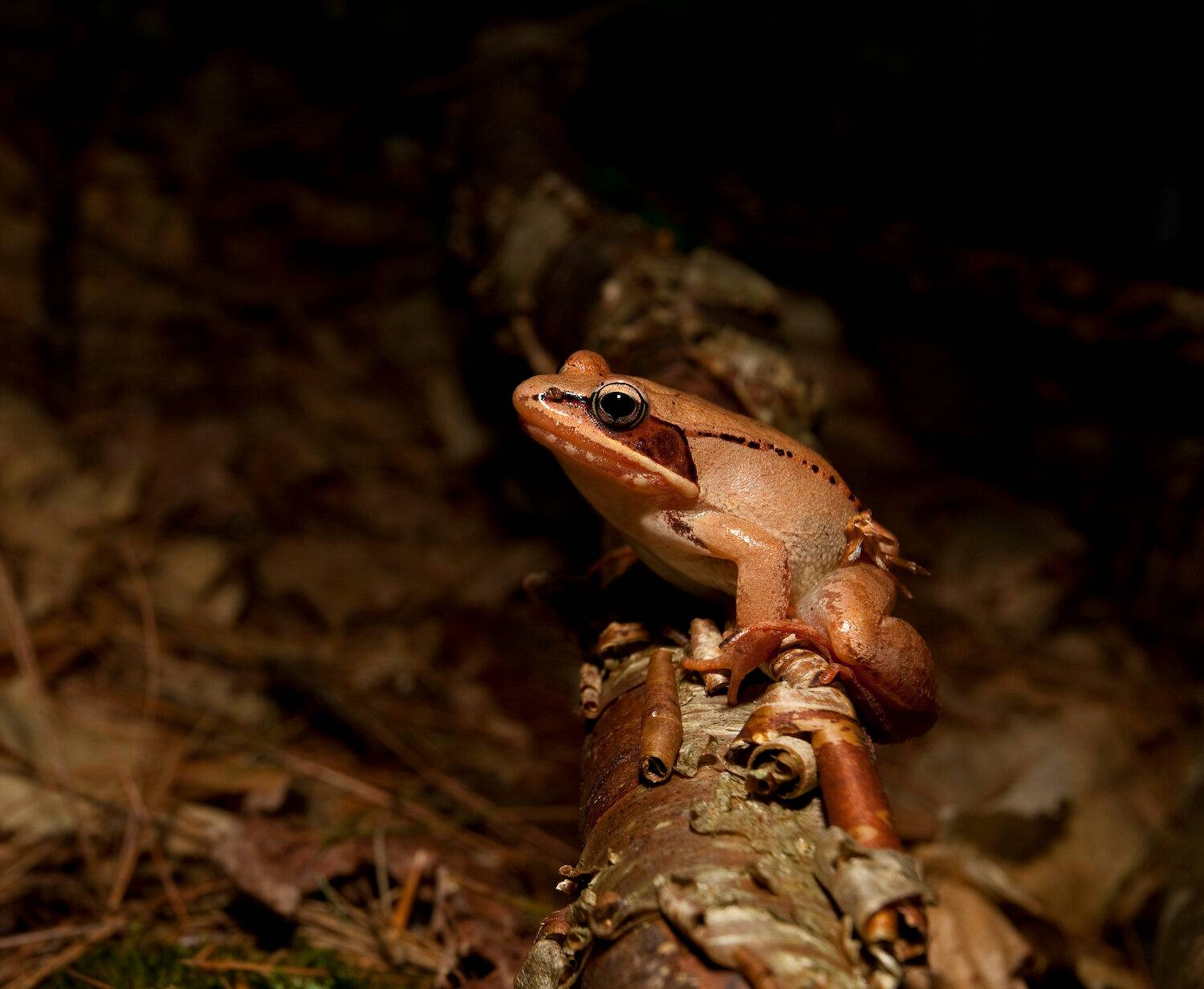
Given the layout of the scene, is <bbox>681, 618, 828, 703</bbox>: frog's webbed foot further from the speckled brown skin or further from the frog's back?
the frog's back

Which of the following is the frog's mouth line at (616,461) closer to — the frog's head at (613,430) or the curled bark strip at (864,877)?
the frog's head at (613,430)

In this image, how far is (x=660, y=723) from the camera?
1467 millimetres

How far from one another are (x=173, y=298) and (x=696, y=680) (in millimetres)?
3978

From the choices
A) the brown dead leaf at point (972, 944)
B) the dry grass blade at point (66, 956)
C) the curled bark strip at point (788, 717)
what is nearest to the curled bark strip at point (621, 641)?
the curled bark strip at point (788, 717)

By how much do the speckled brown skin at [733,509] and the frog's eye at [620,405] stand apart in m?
0.02

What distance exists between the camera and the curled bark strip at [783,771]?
1.30 metres

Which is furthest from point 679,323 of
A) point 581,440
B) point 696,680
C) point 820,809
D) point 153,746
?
point 153,746

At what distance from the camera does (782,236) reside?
4.17m

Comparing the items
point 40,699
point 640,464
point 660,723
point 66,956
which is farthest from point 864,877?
point 40,699

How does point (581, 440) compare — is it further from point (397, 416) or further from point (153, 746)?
point (397, 416)

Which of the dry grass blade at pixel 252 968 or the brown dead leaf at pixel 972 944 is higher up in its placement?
the brown dead leaf at pixel 972 944

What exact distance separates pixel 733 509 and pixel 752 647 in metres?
0.30

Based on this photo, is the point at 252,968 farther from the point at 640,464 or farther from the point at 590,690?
the point at 640,464

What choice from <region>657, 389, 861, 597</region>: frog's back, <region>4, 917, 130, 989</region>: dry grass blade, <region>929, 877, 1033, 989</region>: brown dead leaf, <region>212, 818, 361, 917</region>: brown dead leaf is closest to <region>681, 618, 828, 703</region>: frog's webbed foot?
<region>657, 389, 861, 597</region>: frog's back
